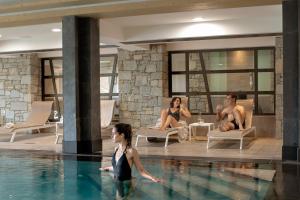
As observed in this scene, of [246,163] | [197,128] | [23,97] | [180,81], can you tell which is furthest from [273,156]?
[23,97]

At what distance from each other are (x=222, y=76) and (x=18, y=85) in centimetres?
672

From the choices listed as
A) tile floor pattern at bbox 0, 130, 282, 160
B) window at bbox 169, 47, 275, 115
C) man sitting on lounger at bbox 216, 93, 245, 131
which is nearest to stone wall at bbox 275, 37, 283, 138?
tile floor pattern at bbox 0, 130, 282, 160

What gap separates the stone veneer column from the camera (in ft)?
41.0

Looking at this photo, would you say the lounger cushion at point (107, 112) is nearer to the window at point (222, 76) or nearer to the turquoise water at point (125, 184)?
the window at point (222, 76)

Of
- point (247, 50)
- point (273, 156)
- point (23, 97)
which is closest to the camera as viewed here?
point (273, 156)

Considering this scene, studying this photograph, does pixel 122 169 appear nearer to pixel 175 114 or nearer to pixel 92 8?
pixel 92 8

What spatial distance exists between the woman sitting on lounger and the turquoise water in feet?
9.35

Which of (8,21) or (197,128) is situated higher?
(8,21)

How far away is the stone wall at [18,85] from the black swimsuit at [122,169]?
28.8ft

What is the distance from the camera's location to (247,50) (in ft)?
39.8

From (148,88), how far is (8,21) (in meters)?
4.81

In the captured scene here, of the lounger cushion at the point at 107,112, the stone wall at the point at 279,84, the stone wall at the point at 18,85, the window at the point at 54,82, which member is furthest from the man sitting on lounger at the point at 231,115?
the stone wall at the point at 18,85

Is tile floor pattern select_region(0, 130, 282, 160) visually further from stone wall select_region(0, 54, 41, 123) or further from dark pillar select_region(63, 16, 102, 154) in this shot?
stone wall select_region(0, 54, 41, 123)

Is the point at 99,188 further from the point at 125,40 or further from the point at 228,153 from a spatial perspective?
the point at 125,40
